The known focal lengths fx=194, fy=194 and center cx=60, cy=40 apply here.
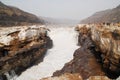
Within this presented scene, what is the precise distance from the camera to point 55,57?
110 ft

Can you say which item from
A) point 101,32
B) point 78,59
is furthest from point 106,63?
point 78,59

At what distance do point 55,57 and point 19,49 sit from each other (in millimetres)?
7402

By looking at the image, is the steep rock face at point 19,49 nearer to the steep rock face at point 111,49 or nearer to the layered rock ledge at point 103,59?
the layered rock ledge at point 103,59

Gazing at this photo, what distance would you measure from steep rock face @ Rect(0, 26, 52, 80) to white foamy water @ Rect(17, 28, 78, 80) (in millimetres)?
1357

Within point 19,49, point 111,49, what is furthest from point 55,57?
point 111,49

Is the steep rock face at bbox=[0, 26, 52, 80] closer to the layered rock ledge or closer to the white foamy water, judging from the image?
the white foamy water

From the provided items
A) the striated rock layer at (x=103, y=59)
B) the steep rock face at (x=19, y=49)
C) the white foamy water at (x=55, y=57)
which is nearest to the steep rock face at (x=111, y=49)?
the striated rock layer at (x=103, y=59)

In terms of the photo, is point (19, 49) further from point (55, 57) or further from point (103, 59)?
point (103, 59)

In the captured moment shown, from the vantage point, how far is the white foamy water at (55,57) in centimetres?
2755

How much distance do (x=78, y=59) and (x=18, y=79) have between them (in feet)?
28.3

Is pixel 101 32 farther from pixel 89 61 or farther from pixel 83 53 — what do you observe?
pixel 83 53

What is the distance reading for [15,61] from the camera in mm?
27609

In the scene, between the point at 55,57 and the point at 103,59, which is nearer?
the point at 103,59

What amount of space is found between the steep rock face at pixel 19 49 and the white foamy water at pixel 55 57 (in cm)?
136
